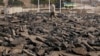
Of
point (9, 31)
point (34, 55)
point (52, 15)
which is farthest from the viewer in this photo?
point (52, 15)

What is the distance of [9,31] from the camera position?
2086cm

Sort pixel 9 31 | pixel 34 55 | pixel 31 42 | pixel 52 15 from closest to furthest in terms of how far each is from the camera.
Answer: pixel 34 55 → pixel 31 42 → pixel 9 31 → pixel 52 15

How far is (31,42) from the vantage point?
1698 cm

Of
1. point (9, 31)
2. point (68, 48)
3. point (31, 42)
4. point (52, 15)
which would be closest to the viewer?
point (68, 48)

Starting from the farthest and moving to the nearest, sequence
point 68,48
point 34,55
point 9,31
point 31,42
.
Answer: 1. point 9,31
2. point 31,42
3. point 68,48
4. point 34,55

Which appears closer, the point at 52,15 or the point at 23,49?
the point at 23,49

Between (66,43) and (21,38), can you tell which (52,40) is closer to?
(66,43)

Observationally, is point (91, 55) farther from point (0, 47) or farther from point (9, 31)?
point (9, 31)

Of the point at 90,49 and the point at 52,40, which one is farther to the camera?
the point at 52,40

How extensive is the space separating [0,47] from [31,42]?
1.83 m

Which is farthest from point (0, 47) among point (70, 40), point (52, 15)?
point (52, 15)

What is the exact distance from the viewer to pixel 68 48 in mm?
15766

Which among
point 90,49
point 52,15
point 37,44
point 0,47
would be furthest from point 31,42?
point 52,15

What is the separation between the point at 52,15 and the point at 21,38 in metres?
16.3
